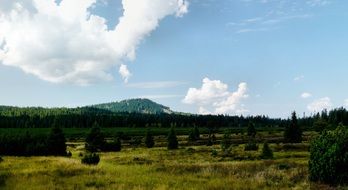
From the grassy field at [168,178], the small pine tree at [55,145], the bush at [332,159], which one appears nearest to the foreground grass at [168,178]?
the grassy field at [168,178]

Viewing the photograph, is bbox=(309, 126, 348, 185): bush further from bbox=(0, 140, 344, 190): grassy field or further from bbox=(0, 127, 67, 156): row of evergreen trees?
bbox=(0, 127, 67, 156): row of evergreen trees

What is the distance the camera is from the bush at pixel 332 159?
2759cm

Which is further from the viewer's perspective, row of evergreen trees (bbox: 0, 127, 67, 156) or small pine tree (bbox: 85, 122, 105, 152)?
small pine tree (bbox: 85, 122, 105, 152)

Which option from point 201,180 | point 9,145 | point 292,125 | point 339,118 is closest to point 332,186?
point 201,180

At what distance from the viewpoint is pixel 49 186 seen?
85.9 feet

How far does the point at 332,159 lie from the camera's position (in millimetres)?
27781

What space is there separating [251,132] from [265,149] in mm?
78737

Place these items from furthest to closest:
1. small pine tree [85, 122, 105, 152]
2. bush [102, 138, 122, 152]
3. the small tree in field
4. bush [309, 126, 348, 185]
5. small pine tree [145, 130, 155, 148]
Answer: small pine tree [145, 130, 155, 148]
the small tree in field
bush [102, 138, 122, 152]
small pine tree [85, 122, 105, 152]
bush [309, 126, 348, 185]

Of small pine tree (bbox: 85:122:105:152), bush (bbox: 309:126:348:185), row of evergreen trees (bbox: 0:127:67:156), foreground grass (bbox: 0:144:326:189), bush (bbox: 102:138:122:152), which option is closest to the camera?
foreground grass (bbox: 0:144:326:189)

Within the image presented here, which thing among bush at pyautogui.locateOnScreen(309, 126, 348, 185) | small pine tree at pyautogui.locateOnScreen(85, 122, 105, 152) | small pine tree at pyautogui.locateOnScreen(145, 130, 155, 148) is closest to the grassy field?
bush at pyautogui.locateOnScreen(309, 126, 348, 185)

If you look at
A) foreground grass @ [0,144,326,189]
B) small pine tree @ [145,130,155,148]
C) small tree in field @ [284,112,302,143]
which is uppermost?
small tree in field @ [284,112,302,143]

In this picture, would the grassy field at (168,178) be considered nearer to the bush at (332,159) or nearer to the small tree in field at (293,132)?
the bush at (332,159)

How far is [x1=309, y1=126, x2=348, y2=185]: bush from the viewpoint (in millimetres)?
27594

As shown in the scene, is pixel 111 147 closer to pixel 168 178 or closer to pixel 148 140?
pixel 148 140
